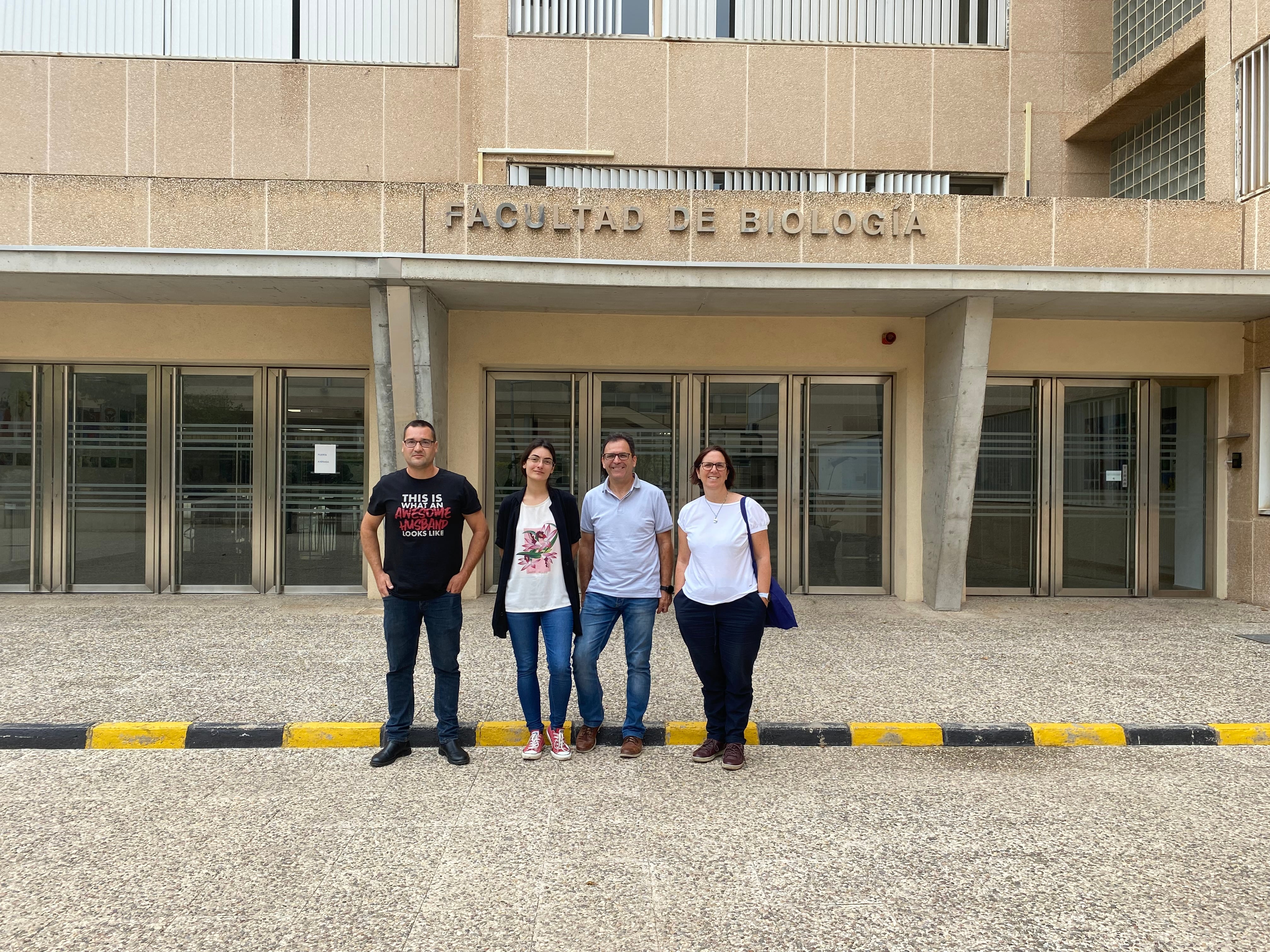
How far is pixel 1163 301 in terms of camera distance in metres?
9.27

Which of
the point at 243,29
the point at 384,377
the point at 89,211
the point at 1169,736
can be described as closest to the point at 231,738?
the point at 384,377

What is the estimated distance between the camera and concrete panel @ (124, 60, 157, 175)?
36.9 ft

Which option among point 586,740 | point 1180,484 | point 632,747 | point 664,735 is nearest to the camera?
point 632,747

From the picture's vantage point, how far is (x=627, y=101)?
1122 cm

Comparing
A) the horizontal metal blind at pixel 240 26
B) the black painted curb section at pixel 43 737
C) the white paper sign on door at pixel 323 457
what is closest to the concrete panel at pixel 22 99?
the horizontal metal blind at pixel 240 26

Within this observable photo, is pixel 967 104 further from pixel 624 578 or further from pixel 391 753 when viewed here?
pixel 391 753

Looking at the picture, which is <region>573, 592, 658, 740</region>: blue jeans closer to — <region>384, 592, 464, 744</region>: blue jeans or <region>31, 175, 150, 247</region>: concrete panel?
<region>384, 592, 464, 744</region>: blue jeans

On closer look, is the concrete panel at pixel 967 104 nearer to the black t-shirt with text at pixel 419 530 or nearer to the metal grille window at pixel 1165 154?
the metal grille window at pixel 1165 154

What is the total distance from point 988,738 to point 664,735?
209 centimetres

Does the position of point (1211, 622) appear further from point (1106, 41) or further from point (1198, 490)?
point (1106, 41)

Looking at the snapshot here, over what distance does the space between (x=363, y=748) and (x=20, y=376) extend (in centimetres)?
835

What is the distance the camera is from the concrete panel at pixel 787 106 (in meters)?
11.3

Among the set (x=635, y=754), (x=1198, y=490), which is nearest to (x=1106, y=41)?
(x=1198, y=490)

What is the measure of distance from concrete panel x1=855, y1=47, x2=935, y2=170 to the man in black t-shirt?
28.7ft
